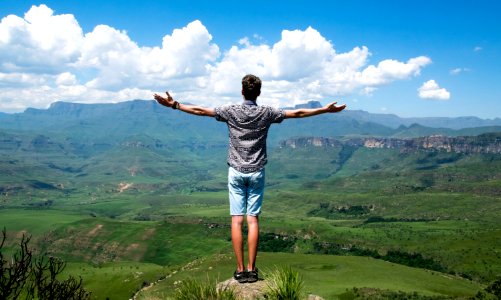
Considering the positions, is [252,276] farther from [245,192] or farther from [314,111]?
[314,111]

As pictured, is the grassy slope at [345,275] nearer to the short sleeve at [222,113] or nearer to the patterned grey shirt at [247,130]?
the patterned grey shirt at [247,130]

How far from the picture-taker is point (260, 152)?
1159 cm

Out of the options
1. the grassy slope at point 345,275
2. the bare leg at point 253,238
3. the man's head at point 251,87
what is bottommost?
the grassy slope at point 345,275

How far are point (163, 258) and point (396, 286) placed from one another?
371 ft

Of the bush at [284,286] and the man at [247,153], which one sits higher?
the man at [247,153]

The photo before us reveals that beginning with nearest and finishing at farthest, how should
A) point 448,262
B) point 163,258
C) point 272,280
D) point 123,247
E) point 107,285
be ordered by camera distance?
point 272,280, point 107,285, point 448,262, point 163,258, point 123,247

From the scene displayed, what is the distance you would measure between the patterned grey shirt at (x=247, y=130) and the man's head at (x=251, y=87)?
0.19 m

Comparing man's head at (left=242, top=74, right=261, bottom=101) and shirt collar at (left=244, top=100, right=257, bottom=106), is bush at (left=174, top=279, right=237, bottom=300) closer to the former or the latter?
shirt collar at (left=244, top=100, right=257, bottom=106)

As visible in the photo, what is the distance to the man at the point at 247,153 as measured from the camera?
37.5ft

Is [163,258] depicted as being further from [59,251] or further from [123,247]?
[59,251]

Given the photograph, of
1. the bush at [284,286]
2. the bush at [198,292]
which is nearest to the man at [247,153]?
the bush at [284,286]

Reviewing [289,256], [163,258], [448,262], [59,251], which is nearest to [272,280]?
[289,256]

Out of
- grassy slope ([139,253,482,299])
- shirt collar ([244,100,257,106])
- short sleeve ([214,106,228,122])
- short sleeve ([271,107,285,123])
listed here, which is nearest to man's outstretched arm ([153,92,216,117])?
short sleeve ([214,106,228,122])

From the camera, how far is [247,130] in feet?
37.8
